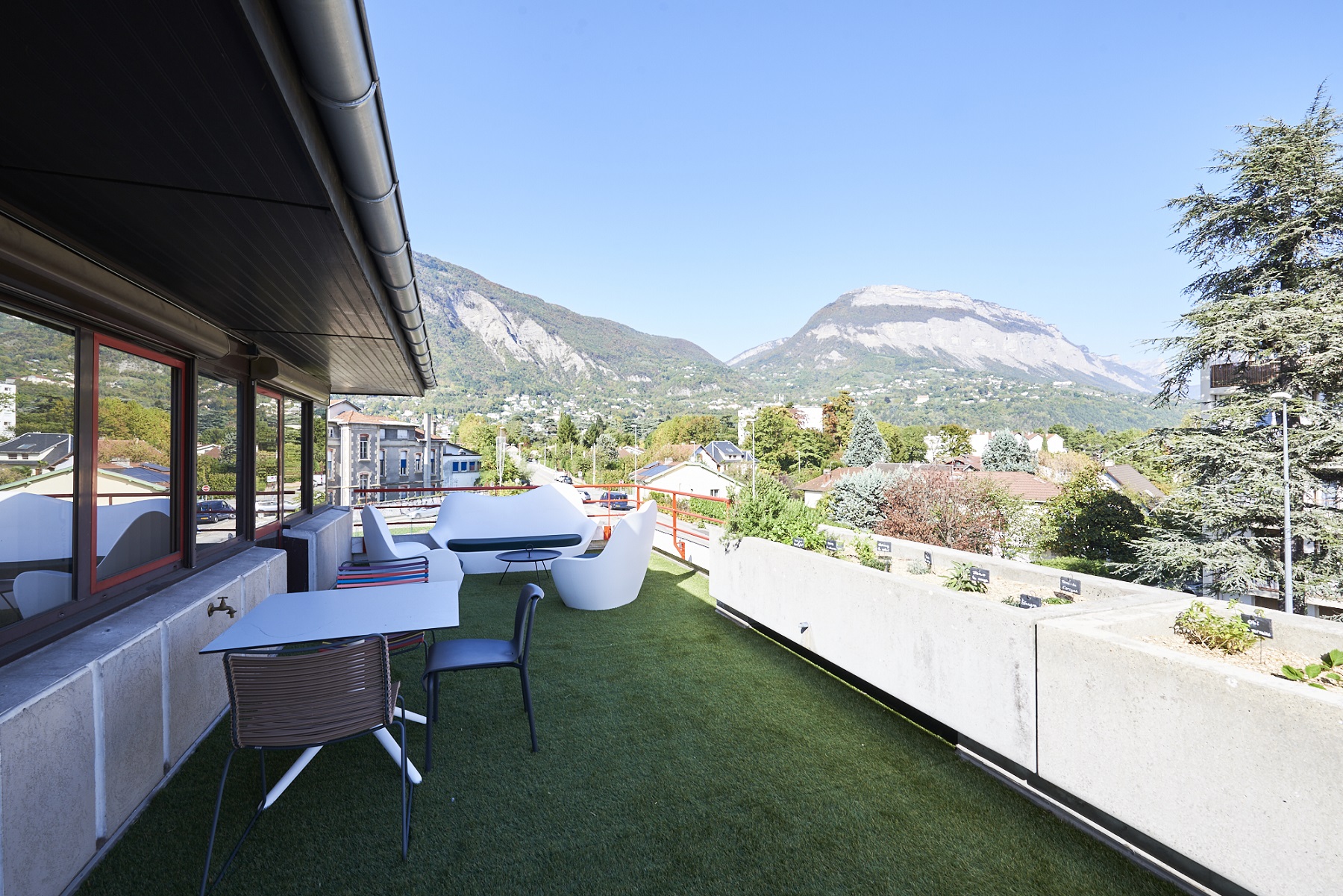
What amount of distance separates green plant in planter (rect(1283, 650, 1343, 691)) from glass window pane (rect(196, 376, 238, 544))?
17.3 feet

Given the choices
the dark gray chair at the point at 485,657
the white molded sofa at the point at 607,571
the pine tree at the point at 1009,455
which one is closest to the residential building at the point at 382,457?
the white molded sofa at the point at 607,571

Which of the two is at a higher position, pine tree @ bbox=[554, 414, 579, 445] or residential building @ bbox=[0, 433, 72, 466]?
pine tree @ bbox=[554, 414, 579, 445]

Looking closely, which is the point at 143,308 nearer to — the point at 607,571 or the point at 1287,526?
the point at 607,571

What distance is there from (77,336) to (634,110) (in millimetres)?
78002

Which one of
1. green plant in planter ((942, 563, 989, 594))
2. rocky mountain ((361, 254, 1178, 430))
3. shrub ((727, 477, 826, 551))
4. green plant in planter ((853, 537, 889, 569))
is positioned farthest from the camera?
rocky mountain ((361, 254, 1178, 430))

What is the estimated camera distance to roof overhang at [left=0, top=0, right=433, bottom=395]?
121cm

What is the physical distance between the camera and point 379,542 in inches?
224

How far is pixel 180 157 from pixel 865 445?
202 ft

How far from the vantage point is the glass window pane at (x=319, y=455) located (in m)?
7.44

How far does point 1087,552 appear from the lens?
22.5 meters

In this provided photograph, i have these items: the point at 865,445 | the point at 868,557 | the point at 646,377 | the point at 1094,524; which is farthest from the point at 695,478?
the point at 646,377

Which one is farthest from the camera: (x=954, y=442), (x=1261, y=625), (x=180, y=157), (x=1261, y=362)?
(x=954, y=442)

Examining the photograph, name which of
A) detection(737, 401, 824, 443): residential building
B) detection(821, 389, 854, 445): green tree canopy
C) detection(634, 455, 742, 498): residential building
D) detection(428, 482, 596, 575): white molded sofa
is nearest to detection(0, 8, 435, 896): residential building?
detection(428, 482, 596, 575): white molded sofa

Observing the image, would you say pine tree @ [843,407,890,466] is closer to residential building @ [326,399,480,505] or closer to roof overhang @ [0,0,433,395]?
residential building @ [326,399,480,505]
